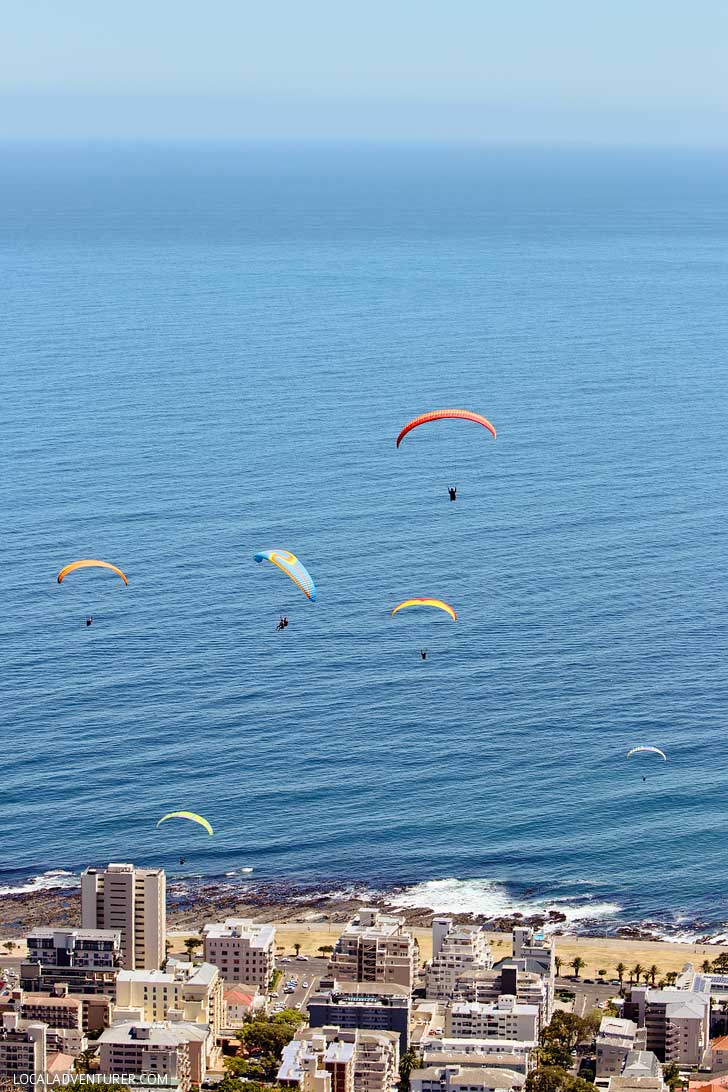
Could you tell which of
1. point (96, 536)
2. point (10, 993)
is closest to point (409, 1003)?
point (10, 993)

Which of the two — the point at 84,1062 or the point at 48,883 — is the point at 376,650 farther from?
the point at 84,1062

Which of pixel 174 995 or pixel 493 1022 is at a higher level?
pixel 174 995

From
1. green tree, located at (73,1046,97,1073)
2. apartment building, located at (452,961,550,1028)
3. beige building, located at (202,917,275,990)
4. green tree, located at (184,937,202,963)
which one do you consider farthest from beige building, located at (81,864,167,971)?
apartment building, located at (452,961,550,1028)

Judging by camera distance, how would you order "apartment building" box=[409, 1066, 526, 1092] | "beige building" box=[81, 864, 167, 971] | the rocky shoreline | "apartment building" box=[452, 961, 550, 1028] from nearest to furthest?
1. "apartment building" box=[409, 1066, 526, 1092]
2. "apartment building" box=[452, 961, 550, 1028]
3. "beige building" box=[81, 864, 167, 971]
4. the rocky shoreline

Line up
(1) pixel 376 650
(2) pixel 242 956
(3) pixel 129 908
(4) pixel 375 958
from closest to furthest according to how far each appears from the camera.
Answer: (4) pixel 375 958 → (2) pixel 242 956 → (3) pixel 129 908 → (1) pixel 376 650

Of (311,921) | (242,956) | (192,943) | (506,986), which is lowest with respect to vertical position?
(506,986)

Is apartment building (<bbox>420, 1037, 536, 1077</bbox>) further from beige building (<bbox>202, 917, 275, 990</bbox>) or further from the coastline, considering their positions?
the coastline

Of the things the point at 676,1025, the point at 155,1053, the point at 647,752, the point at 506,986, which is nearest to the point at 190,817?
the point at 155,1053
